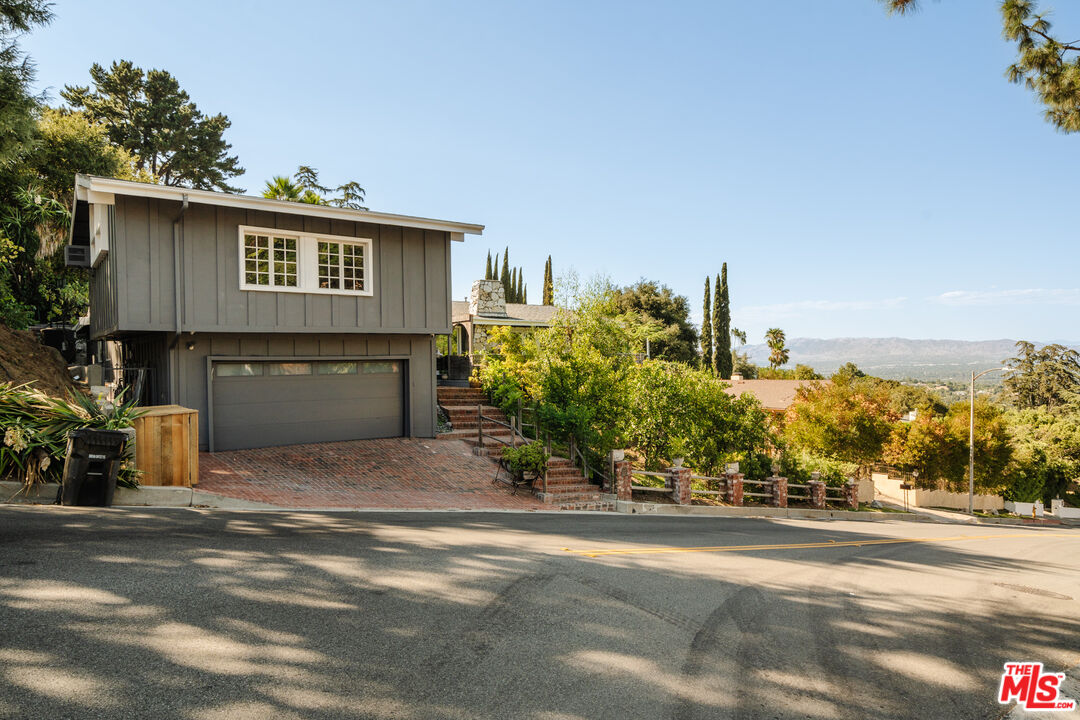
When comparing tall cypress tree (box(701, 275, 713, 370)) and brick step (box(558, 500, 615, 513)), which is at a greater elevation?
tall cypress tree (box(701, 275, 713, 370))

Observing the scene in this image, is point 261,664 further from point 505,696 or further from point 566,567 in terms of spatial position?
point 566,567

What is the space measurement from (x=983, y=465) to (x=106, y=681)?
36531mm

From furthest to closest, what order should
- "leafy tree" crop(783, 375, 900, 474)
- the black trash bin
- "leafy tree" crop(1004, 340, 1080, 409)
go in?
"leafy tree" crop(1004, 340, 1080, 409) < "leafy tree" crop(783, 375, 900, 474) < the black trash bin

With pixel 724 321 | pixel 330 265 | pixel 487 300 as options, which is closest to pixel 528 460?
pixel 330 265

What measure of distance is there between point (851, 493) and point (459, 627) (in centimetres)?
2206

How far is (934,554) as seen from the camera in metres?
11.9

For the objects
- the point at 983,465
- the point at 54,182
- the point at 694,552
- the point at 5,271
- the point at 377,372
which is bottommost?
the point at 983,465

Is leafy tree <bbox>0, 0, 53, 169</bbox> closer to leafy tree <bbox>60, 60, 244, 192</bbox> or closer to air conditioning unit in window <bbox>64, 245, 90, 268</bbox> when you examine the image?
air conditioning unit in window <bbox>64, 245, 90, 268</bbox>

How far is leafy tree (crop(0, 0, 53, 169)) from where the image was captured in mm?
12328

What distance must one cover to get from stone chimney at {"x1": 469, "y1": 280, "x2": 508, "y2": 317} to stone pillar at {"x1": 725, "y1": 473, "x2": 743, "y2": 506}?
13.4m

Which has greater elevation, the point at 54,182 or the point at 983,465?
the point at 54,182

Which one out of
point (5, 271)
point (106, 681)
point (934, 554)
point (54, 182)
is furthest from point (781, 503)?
point (54, 182)

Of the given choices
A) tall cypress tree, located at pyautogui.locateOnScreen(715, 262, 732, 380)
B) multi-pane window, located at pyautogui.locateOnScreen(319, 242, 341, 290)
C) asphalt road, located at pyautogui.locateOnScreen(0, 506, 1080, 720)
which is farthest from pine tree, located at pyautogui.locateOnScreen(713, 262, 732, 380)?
asphalt road, located at pyautogui.locateOnScreen(0, 506, 1080, 720)

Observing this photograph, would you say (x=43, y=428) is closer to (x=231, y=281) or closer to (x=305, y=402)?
(x=231, y=281)
